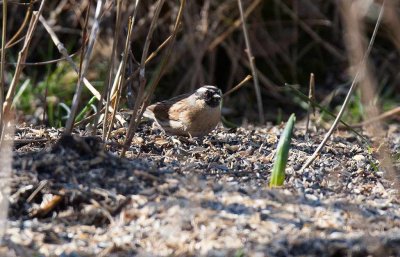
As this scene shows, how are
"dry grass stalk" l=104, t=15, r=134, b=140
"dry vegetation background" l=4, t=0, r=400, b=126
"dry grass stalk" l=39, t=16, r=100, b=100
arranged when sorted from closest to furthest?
"dry grass stalk" l=104, t=15, r=134, b=140
"dry grass stalk" l=39, t=16, r=100, b=100
"dry vegetation background" l=4, t=0, r=400, b=126

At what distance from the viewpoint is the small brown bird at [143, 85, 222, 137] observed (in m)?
5.66

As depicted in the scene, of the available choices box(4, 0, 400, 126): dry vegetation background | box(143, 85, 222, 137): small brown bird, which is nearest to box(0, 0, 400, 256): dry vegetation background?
box(143, 85, 222, 137): small brown bird

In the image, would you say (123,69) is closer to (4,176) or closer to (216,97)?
(4,176)

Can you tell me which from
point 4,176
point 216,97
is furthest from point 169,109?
point 4,176

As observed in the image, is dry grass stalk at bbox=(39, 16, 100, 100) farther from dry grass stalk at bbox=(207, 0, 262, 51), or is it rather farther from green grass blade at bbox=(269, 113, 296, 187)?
dry grass stalk at bbox=(207, 0, 262, 51)

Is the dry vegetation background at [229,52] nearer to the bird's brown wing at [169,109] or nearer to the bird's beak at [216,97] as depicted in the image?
the bird's brown wing at [169,109]

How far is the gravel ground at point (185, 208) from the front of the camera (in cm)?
349

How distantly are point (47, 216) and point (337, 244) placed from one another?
1.30 metres

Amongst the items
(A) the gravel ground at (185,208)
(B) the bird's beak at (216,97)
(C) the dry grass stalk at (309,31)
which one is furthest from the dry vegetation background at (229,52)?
(A) the gravel ground at (185,208)

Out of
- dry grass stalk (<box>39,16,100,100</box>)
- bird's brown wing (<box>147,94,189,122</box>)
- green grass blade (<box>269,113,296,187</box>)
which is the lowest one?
bird's brown wing (<box>147,94,189,122</box>)

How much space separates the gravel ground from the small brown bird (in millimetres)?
1120

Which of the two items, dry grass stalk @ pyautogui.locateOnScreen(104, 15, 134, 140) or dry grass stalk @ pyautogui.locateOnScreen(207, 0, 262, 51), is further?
dry grass stalk @ pyautogui.locateOnScreen(207, 0, 262, 51)

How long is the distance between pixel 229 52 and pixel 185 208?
4.57 m

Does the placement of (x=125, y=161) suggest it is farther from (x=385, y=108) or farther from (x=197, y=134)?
(x=385, y=108)
